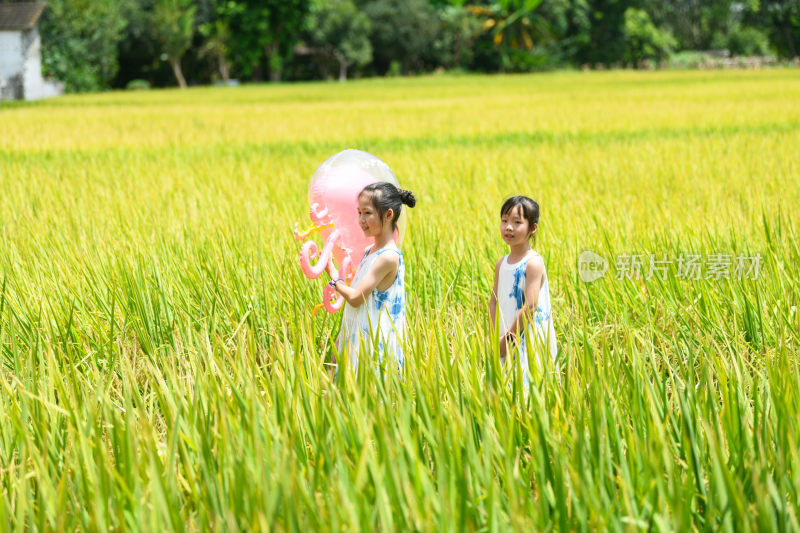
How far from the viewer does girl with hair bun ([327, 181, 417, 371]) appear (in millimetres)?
1550

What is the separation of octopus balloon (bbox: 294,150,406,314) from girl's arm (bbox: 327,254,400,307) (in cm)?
6

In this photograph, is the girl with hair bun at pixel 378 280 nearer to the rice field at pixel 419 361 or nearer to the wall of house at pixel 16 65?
the rice field at pixel 419 361

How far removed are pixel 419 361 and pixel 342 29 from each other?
35.6 m

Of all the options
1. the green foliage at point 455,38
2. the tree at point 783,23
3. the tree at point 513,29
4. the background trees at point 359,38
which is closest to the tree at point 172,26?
the background trees at point 359,38

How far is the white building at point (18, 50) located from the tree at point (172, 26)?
5.24 m

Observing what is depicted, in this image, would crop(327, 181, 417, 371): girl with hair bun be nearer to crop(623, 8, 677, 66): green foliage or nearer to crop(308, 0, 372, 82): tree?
crop(308, 0, 372, 82): tree

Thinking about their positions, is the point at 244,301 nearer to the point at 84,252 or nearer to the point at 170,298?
the point at 170,298

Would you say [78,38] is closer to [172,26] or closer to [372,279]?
[172,26]

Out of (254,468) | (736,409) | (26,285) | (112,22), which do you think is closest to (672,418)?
(736,409)

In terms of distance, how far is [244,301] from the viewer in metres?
2.13

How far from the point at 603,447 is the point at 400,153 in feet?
17.4

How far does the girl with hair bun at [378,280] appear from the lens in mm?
1550

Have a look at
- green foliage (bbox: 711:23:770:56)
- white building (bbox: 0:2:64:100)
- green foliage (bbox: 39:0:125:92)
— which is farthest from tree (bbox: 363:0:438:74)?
green foliage (bbox: 711:23:770:56)

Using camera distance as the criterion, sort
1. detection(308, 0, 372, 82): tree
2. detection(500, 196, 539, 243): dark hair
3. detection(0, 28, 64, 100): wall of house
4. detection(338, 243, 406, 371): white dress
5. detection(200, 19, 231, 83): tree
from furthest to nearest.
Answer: detection(308, 0, 372, 82): tree → detection(200, 19, 231, 83): tree → detection(0, 28, 64, 100): wall of house → detection(338, 243, 406, 371): white dress → detection(500, 196, 539, 243): dark hair
